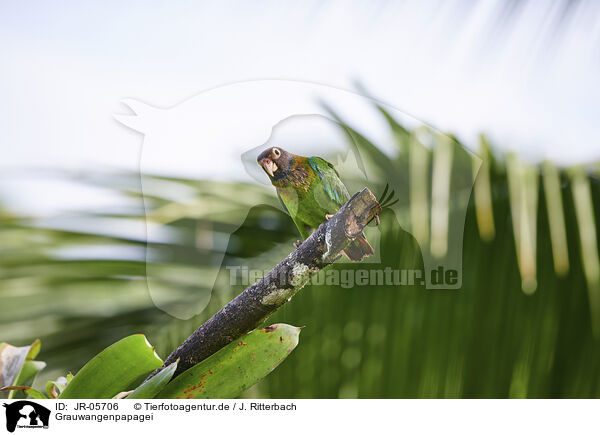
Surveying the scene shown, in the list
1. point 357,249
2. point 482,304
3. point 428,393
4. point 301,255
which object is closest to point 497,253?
point 482,304

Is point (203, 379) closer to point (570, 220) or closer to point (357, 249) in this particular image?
point (357, 249)

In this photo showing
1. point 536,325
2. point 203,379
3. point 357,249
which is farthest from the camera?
point 536,325

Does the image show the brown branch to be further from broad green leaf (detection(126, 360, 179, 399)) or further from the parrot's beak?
the parrot's beak

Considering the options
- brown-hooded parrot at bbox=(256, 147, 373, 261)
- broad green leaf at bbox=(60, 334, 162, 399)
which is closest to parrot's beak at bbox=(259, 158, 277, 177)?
brown-hooded parrot at bbox=(256, 147, 373, 261)
